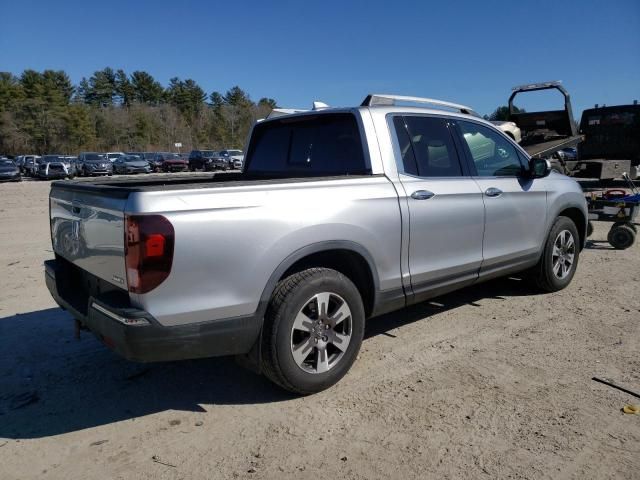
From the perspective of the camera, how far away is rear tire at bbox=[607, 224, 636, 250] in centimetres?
750

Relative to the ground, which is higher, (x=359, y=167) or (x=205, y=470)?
(x=359, y=167)

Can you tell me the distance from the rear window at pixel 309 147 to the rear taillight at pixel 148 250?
1.66m

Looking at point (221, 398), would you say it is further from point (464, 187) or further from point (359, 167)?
point (464, 187)

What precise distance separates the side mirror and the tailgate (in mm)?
3833

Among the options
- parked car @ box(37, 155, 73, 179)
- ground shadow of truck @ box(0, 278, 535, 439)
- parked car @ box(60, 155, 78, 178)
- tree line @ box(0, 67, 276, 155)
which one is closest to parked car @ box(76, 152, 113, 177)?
parked car @ box(60, 155, 78, 178)

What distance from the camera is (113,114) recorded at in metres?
81.9

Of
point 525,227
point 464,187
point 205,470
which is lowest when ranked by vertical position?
point 205,470

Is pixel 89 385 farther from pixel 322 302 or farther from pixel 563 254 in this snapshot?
pixel 563 254

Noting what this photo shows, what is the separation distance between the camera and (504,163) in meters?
4.75

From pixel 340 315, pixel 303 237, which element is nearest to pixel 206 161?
pixel 340 315

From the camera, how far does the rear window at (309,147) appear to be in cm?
380

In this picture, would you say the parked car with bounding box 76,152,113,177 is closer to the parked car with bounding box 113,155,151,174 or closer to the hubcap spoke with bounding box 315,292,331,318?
the parked car with bounding box 113,155,151,174

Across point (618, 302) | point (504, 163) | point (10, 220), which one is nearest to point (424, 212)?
point (504, 163)

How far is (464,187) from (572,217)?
7.73ft
